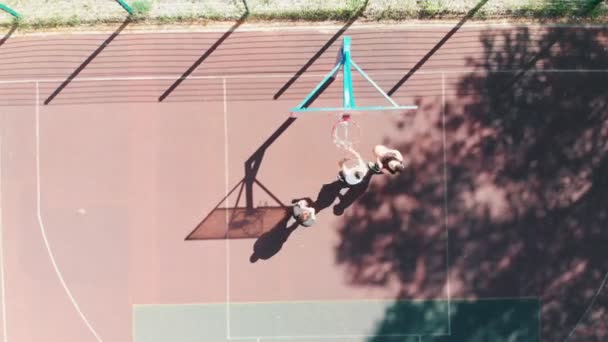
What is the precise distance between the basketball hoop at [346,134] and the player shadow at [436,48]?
0.93 meters

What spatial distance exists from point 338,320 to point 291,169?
3.02 metres

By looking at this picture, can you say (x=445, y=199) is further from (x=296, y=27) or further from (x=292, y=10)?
(x=292, y=10)

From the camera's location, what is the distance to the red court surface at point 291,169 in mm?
10125

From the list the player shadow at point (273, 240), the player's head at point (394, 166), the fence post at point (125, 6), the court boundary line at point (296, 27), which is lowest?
the player shadow at point (273, 240)

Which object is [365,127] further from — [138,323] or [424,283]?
[138,323]

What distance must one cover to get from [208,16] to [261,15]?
1009mm

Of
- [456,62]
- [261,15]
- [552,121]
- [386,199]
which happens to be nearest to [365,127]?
[386,199]

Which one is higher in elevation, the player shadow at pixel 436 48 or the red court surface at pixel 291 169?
the player shadow at pixel 436 48

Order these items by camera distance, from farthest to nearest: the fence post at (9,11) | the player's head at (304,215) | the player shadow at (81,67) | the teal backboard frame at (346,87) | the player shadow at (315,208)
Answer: the player shadow at (315,208), the player shadow at (81,67), the player's head at (304,215), the fence post at (9,11), the teal backboard frame at (346,87)

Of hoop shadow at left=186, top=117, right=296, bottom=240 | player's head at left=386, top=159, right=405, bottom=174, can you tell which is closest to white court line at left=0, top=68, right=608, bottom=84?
hoop shadow at left=186, top=117, right=296, bottom=240

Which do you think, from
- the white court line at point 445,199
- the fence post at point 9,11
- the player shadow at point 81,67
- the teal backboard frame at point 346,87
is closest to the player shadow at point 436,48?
the teal backboard frame at point 346,87

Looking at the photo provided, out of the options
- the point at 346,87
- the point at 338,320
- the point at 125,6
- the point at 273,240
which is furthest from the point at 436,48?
the point at 125,6

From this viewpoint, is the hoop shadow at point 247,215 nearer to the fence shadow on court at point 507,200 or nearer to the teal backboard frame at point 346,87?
the teal backboard frame at point 346,87

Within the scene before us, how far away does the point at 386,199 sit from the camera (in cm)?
1021
